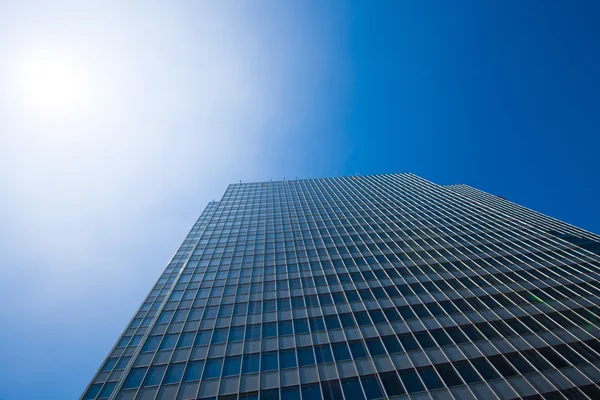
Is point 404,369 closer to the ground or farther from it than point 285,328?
farther from it

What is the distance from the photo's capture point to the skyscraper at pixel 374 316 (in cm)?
1881

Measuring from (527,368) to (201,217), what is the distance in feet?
171

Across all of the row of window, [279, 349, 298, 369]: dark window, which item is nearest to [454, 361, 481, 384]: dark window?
the row of window

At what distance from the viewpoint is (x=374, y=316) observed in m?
25.3

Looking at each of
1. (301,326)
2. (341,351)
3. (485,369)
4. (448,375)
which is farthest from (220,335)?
(485,369)

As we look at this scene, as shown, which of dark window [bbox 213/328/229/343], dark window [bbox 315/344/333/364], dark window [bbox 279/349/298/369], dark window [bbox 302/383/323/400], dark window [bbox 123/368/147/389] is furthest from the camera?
dark window [bbox 213/328/229/343]

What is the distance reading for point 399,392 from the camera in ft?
59.0

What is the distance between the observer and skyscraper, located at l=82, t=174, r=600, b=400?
18.8m

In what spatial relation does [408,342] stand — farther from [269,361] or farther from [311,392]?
[269,361]

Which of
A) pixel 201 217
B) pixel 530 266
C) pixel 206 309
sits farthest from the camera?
pixel 201 217

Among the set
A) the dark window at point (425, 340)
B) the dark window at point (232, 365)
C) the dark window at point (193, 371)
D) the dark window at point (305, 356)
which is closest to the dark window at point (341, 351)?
the dark window at point (305, 356)

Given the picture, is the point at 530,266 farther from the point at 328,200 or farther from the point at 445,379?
the point at 328,200

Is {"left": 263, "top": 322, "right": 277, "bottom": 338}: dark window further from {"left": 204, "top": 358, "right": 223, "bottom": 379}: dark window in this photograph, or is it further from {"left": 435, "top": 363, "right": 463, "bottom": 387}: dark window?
{"left": 435, "top": 363, "right": 463, "bottom": 387}: dark window

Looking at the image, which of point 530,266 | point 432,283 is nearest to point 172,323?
point 432,283
